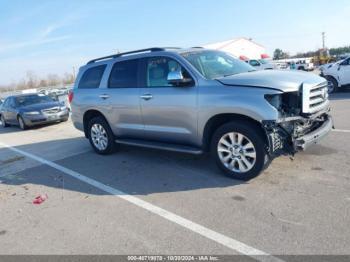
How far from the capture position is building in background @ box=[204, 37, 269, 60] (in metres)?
73.3

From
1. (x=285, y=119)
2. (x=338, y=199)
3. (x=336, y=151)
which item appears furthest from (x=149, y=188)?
(x=336, y=151)

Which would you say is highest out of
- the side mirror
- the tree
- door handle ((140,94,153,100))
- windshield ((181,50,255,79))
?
the tree

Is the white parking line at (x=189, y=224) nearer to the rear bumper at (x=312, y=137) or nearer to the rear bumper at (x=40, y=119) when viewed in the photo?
the rear bumper at (x=312, y=137)

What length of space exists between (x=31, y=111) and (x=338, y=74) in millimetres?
12694

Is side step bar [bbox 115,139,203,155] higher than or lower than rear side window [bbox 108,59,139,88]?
lower

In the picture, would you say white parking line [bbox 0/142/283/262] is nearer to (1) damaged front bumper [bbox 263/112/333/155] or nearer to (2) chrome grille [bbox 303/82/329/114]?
(1) damaged front bumper [bbox 263/112/333/155]

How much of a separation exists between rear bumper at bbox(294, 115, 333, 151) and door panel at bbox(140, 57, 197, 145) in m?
1.58

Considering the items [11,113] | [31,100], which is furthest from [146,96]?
[11,113]

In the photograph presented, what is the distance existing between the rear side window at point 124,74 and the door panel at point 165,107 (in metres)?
0.32

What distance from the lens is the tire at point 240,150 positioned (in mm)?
4793

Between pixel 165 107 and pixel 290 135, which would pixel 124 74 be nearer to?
pixel 165 107

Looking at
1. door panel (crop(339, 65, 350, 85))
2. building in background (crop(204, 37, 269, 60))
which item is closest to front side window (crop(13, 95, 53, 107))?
door panel (crop(339, 65, 350, 85))

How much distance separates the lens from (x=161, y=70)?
19.6 feet

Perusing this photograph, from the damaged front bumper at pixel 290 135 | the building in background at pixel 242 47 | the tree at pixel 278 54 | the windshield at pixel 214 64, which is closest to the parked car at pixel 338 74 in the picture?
the windshield at pixel 214 64
